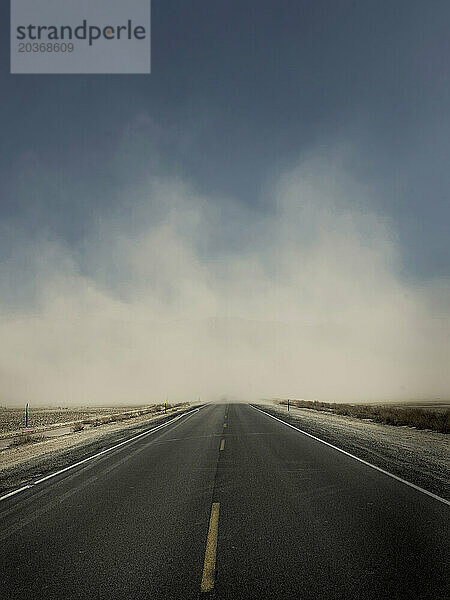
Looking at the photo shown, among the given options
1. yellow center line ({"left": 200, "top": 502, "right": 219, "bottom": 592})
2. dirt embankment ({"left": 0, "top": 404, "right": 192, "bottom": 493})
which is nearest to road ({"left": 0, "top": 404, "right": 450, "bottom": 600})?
yellow center line ({"left": 200, "top": 502, "right": 219, "bottom": 592})

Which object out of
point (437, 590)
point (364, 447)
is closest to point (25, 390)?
point (364, 447)

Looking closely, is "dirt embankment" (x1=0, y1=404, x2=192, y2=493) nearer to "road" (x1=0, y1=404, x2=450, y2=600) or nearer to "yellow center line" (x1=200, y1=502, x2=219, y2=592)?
"road" (x1=0, y1=404, x2=450, y2=600)

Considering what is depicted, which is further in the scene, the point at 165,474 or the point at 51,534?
the point at 165,474

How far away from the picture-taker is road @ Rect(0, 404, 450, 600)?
4684mm

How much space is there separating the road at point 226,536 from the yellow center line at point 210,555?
1 cm

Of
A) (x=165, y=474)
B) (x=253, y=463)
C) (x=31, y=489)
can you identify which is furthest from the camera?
(x=253, y=463)

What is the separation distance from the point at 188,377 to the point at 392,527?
603 ft

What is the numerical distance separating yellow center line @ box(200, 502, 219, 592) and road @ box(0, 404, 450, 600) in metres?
0.01

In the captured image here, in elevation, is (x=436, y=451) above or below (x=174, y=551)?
below

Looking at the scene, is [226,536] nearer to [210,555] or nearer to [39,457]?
[210,555]

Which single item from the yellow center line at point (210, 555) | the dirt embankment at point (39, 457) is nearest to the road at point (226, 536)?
the yellow center line at point (210, 555)

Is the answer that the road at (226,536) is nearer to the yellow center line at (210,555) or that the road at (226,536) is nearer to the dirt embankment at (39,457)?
the yellow center line at (210,555)

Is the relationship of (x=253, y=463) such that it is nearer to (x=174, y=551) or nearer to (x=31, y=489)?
(x=31, y=489)

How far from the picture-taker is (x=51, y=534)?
652 centimetres
